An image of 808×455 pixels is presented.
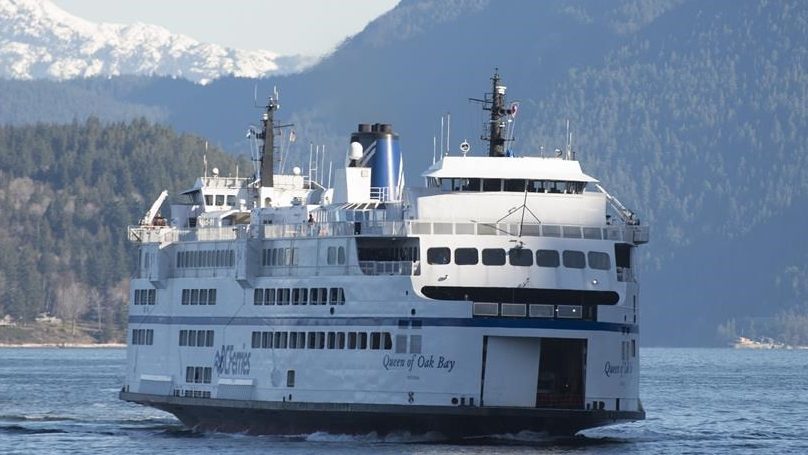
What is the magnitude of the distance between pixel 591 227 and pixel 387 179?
9.31 metres

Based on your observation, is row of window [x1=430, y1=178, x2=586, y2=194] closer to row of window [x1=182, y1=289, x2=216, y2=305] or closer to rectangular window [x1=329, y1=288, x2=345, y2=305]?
rectangular window [x1=329, y1=288, x2=345, y2=305]

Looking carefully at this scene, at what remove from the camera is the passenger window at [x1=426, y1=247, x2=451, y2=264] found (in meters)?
56.9

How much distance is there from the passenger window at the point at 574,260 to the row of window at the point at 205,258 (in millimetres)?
11697

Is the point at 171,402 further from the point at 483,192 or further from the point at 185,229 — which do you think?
the point at 483,192

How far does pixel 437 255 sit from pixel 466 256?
31.8 inches

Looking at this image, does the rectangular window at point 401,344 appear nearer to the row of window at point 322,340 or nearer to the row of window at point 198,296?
the row of window at point 322,340

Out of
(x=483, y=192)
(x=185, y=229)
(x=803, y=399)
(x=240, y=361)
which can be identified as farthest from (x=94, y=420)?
(x=803, y=399)

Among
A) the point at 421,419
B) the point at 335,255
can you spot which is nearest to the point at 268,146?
the point at 335,255

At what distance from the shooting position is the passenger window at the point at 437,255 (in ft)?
187

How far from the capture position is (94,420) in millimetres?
76500

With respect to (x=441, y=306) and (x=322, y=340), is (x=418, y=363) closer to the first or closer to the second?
(x=441, y=306)

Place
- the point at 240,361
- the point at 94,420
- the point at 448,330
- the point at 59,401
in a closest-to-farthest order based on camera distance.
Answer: the point at 448,330 → the point at 240,361 → the point at 94,420 → the point at 59,401

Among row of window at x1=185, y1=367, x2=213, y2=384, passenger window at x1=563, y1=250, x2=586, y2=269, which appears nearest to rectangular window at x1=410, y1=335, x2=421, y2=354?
passenger window at x1=563, y1=250, x2=586, y2=269

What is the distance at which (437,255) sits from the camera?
56969mm
